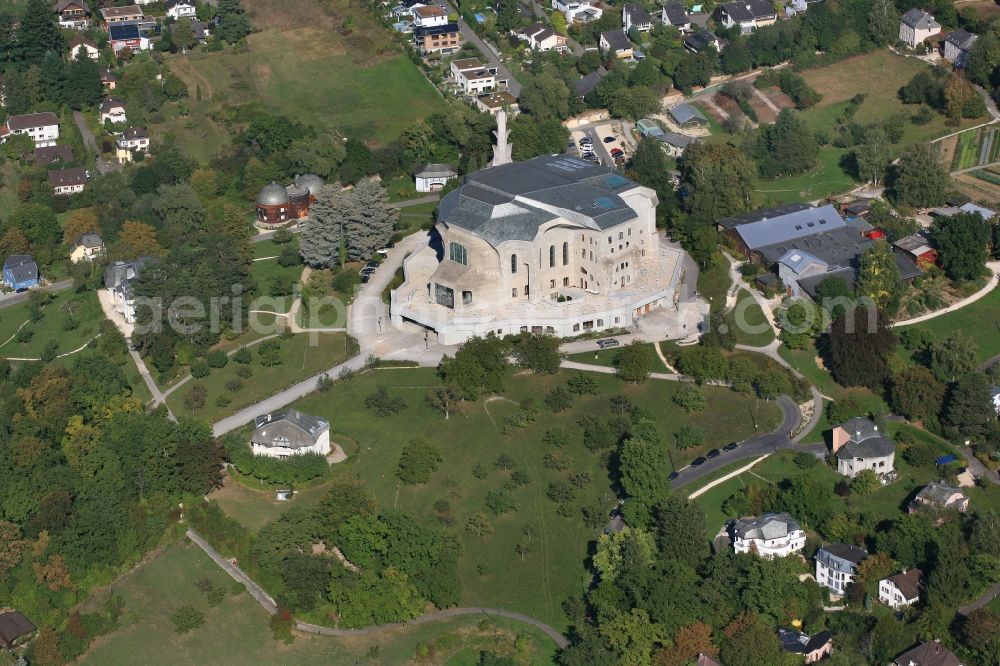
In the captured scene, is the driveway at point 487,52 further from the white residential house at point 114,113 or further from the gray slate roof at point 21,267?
the gray slate roof at point 21,267

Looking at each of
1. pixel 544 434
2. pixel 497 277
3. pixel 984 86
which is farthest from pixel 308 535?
pixel 984 86

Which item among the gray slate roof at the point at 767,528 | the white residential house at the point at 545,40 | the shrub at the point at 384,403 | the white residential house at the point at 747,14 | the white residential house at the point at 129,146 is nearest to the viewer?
the gray slate roof at the point at 767,528

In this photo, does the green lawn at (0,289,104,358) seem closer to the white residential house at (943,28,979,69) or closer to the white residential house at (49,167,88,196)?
the white residential house at (49,167,88,196)

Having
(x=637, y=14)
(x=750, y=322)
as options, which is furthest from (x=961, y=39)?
(x=750, y=322)

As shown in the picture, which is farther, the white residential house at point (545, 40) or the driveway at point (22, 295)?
the white residential house at point (545, 40)

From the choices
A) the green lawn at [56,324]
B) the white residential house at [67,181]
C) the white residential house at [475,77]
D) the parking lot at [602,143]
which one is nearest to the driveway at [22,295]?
the green lawn at [56,324]

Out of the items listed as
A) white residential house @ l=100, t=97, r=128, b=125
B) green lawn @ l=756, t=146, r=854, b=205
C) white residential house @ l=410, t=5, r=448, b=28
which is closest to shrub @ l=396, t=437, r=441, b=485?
green lawn @ l=756, t=146, r=854, b=205

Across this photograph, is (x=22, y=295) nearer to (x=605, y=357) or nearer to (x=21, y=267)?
(x=21, y=267)
